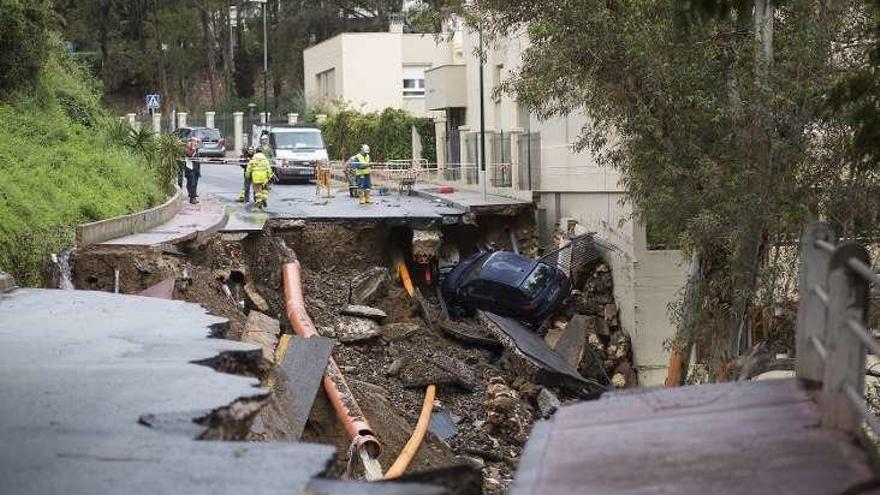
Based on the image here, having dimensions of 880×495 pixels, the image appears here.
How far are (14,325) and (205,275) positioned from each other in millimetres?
8706

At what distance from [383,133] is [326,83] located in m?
15.8

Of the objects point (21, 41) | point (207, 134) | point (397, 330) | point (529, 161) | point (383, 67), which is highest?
point (383, 67)

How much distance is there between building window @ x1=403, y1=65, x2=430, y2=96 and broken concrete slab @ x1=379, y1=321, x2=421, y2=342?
39.1 metres

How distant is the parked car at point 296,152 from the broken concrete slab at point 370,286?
621 inches

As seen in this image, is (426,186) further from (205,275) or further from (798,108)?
(798,108)

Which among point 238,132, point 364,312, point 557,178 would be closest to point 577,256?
point 557,178

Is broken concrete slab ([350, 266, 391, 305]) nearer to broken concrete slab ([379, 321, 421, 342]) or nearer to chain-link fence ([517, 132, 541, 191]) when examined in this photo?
broken concrete slab ([379, 321, 421, 342])

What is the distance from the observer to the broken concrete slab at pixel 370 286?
954 inches

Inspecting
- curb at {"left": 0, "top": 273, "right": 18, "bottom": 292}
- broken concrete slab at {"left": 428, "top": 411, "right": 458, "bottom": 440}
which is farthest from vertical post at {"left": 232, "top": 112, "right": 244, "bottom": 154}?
curb at {"left": 0, "top": 273, "right": 18, "bottom": 292}

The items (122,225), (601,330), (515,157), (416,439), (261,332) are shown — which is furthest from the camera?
(515,157)

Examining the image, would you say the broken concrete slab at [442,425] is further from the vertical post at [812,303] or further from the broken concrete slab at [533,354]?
the vertical post at [812,303]

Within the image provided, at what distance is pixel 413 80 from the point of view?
200 feet

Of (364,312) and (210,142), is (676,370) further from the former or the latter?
(210,142)

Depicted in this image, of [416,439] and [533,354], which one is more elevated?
[533,354]
